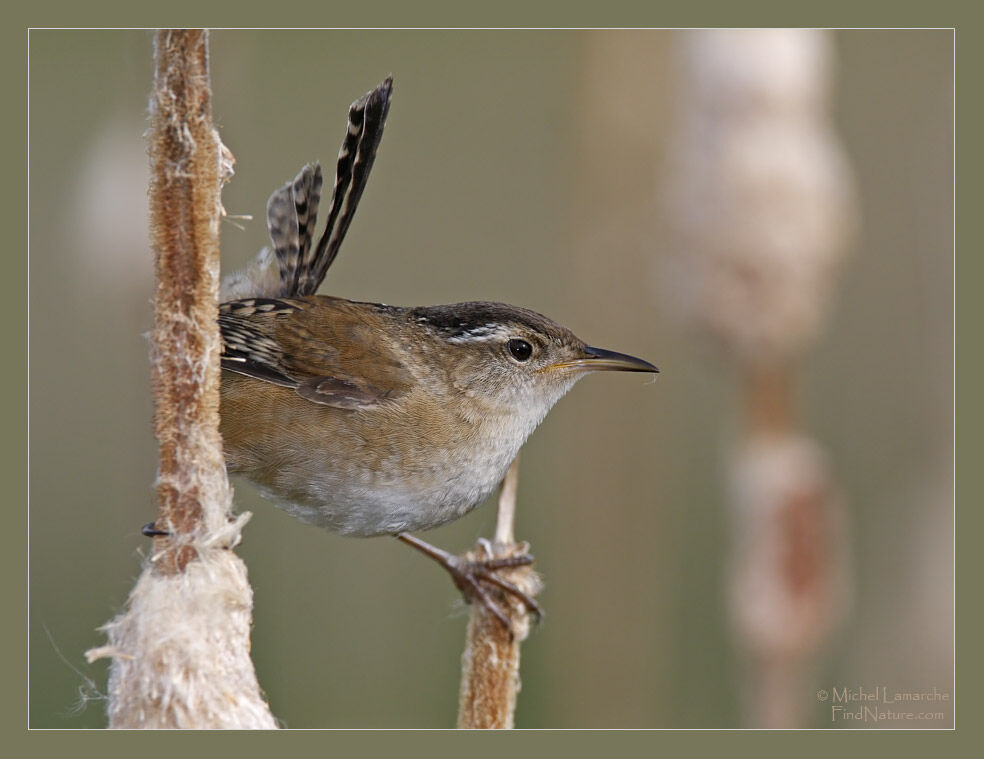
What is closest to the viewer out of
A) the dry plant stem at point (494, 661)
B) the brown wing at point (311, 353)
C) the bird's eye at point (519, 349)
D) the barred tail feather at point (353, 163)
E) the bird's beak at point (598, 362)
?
the dry plant stem at point (494, 661)

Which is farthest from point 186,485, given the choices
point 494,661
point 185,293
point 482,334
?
point 482,334

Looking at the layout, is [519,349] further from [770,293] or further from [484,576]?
[770,293]

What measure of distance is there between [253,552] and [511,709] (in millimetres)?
1736

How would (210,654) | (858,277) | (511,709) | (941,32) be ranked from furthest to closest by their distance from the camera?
(858,277) < (941,32) < (511,709) < (210,654)

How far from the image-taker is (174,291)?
5.72ft

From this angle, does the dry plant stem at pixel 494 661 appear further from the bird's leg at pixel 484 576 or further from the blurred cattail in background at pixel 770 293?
the blurred cattail in background at pixel 770 293

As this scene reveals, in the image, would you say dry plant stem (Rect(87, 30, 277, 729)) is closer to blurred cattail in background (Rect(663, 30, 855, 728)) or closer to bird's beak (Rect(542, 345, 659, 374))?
bird's beak (Rect(542, 345, 659, 374))

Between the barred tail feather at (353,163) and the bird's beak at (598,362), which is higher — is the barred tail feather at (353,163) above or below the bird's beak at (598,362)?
above

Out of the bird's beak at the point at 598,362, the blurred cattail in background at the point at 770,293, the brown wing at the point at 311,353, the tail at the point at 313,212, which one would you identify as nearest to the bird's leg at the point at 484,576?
the brown wing at the point at 311,353

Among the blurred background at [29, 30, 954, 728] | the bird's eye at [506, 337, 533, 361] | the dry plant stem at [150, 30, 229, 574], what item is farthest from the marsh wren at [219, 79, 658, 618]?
the dry plant stem at [150, 30, 229, 574]

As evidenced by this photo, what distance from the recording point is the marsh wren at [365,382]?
2.46 m

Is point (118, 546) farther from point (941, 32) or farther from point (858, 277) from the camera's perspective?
point (858, 277)

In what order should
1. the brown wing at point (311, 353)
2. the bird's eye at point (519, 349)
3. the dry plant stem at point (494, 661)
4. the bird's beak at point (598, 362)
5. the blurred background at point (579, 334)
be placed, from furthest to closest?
the blurred background at point (579, 334)
the bird's eye at point (519, 349)
the bird's beak at point (598, 362)
the brown wing at point (311, 353)
the dry plant stem at point (494, 661)

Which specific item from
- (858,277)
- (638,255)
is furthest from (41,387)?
(858,277)
